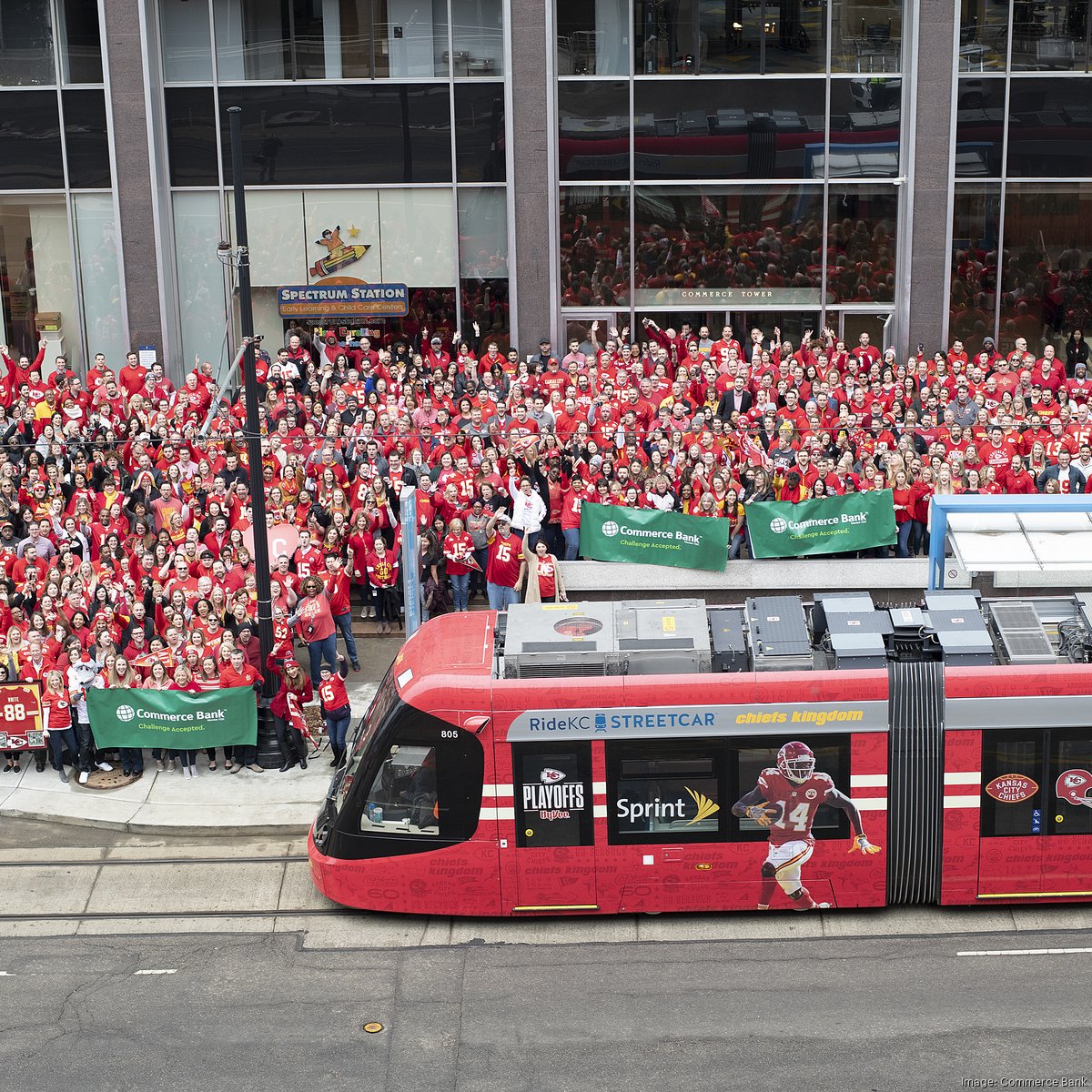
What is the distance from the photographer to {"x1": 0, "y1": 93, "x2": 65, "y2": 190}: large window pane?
27.2 meters

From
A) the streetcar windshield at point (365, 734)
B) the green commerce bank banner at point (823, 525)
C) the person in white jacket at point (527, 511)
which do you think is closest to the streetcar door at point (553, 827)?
the streetcar windshield at point (365, 734)

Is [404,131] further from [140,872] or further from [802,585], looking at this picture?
[140,872]

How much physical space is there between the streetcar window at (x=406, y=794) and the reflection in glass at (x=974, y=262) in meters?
18.9

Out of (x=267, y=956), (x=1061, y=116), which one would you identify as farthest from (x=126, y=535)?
(x=1061, y=116)

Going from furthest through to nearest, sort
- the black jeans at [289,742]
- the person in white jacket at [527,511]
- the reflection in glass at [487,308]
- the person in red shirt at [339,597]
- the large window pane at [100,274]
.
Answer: the large window pane at [100,274], the reflection in glass at [487,308], the person in white jacket at [527,511], the person in red shirt at [339,597], the black jeans at [289,742]

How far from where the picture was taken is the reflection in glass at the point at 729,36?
26328 mm

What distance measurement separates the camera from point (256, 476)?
48.9 ft

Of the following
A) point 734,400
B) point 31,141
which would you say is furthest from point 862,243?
point 31,141

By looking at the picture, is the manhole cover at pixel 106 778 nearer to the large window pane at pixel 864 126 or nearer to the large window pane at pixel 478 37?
the large window pane at pixel 478 37

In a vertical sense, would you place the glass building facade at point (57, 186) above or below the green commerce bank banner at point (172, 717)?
above

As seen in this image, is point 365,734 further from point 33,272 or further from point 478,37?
point 33,272

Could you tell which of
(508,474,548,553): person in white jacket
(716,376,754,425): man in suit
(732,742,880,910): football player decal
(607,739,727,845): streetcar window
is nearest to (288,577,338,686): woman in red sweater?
(508,474,548,553): person in white jacket

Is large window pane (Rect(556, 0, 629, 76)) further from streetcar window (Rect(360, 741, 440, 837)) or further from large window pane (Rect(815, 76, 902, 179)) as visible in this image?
streetcar window (Rect(360, 741, 440, 837))

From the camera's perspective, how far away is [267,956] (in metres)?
11.8
